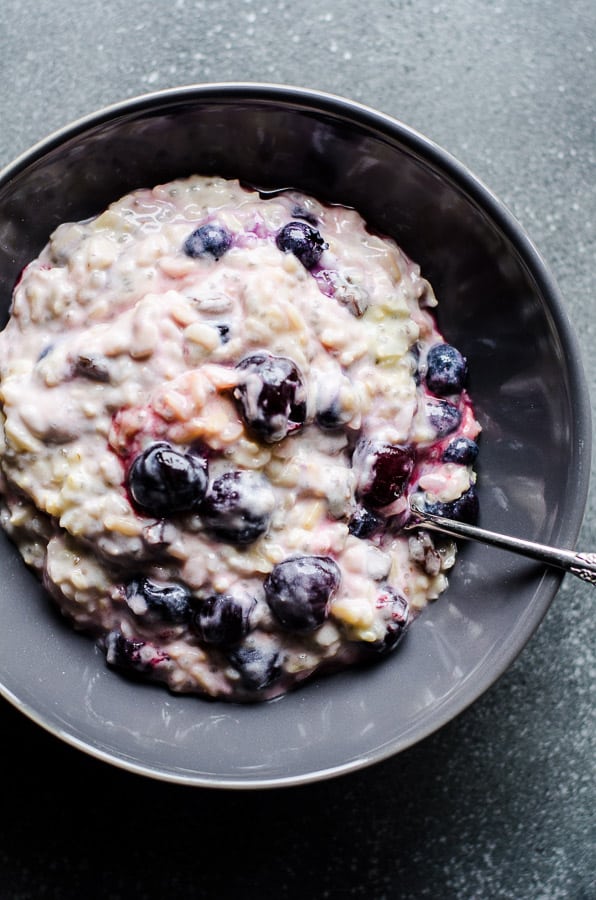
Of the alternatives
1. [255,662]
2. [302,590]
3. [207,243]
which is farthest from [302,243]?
[255,662]

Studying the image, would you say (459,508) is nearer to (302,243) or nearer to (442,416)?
(442,416)

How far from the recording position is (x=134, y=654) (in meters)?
1.49

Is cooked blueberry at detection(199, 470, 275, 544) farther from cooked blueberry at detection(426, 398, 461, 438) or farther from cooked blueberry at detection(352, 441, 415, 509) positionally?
cooked blueberry at detection(426, 398, 461, 438)

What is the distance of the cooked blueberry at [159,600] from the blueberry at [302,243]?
60 centimetres

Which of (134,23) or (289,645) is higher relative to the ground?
(134,23)

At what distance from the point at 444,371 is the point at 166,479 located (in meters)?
0.57

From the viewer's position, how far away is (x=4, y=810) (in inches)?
68.6

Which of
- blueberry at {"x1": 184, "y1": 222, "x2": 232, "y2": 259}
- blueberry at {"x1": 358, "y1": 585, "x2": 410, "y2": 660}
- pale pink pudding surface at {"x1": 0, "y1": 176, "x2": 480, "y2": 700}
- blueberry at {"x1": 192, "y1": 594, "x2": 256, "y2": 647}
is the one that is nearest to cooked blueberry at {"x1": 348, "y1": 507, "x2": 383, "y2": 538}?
pale pink pudding surface at {"x1": 0, "y1": 176, "x2": 480, "y2": 700}

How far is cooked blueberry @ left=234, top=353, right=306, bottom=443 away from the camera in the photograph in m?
1.36

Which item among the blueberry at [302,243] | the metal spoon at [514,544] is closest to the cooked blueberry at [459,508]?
the metal spoon at [514,544]

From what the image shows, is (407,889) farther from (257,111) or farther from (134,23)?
(134,23)

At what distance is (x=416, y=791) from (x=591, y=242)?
119 centimetres

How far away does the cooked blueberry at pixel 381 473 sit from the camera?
4.82ft

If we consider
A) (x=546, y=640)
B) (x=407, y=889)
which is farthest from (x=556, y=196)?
(x=407, y=889)
